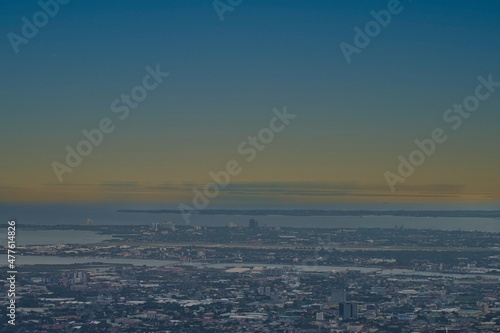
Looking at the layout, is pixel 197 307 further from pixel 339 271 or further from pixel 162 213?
pixel 162 213

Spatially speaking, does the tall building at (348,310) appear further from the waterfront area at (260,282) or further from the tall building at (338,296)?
the tall building at (338,296)

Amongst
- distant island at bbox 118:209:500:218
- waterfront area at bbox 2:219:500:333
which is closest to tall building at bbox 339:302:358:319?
waterfront area at bbox 2:219:500:333

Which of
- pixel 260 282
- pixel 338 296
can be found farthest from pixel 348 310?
pixel 260 282

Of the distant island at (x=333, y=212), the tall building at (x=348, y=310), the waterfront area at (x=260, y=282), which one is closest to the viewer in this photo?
A: the waterfront area at (x=260, y=282)

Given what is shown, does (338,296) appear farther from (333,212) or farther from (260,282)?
(333,212)

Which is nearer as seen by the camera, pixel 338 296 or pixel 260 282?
pixel 338 296

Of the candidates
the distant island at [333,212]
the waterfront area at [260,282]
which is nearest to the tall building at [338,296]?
the waterfront area at [260,282]

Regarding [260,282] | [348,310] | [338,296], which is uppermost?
[260,282]

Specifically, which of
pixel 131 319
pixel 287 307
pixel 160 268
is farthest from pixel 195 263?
pixel 131 319
